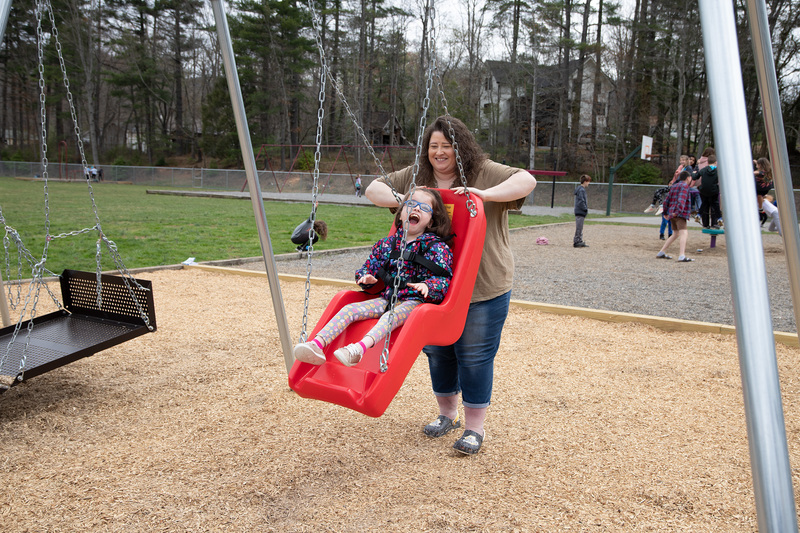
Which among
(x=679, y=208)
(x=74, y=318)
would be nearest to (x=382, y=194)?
(x=74, y=318)

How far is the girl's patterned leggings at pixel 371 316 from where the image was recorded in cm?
249

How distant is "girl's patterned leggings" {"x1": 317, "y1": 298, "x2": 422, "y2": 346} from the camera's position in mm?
2494

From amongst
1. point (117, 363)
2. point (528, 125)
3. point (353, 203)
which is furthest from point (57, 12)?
point (117, 363)

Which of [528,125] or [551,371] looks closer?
[551,371]

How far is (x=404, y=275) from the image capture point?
268 centimetres

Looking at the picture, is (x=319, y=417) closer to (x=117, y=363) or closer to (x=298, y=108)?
(x=117, y=363)

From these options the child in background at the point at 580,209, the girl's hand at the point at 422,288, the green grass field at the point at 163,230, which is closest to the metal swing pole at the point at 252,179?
the girl's hand at the point at 422,288

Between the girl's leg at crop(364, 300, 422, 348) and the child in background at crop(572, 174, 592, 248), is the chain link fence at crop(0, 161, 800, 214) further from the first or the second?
the girl's leg at crop(364, 300, 422, 348)

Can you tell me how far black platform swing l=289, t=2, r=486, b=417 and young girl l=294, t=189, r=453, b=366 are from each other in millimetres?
61

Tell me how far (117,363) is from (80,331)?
0.51 meters

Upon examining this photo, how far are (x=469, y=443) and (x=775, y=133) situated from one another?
1856mm

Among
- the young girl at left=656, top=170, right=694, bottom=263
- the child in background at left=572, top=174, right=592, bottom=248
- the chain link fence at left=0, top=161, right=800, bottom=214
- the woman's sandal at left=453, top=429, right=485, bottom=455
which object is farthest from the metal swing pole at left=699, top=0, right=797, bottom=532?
the chain link fence at left=0, top=161, right=800, bottom=214

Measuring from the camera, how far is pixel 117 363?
4340 millimetres

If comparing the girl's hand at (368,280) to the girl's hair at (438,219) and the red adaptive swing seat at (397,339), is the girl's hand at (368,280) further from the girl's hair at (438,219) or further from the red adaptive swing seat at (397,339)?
the girl's hair at (438,219)
